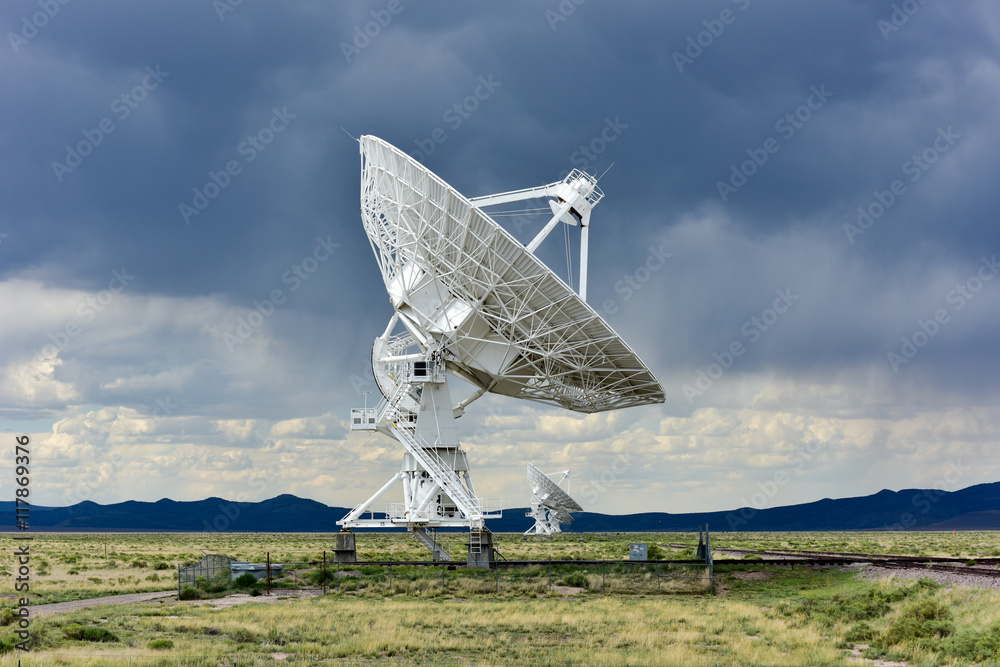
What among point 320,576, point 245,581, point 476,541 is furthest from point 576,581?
point 245,581

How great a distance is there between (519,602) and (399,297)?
15033 millimetres

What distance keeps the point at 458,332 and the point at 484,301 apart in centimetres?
267

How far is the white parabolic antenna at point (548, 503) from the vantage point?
7431cm

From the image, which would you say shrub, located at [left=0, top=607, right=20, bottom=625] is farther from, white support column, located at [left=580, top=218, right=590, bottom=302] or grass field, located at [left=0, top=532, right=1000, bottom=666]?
white support column, located at [left=580, top=218, right=590, bottom=302]

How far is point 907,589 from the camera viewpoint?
1081 inches

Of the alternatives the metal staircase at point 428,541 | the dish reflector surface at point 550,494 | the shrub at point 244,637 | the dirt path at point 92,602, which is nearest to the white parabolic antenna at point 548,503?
the dish reflector surface at point 550,494

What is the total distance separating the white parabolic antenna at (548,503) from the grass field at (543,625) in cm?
3738

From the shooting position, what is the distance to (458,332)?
38.5 metres

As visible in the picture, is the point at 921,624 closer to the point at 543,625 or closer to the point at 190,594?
the point at 543,625

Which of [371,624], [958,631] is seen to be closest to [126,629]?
[371,624]

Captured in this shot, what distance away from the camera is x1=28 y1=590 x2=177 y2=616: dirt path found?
2858 centimetres

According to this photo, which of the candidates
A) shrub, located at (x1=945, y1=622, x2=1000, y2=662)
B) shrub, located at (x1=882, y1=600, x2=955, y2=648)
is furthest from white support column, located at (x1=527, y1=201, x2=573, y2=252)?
shrub, located at (x1=945, y1=622, x2=1000, y2=662)

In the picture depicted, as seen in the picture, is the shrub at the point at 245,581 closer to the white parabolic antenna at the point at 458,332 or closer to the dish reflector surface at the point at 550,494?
the white parabolic antenna at the point at 458,332

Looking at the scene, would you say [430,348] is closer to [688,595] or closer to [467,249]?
[467,249]
